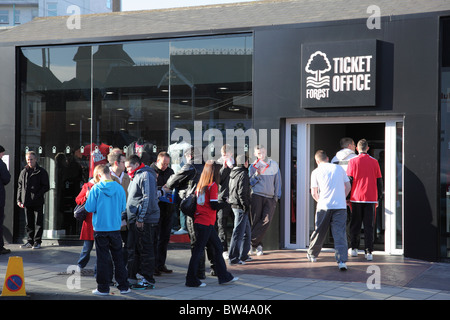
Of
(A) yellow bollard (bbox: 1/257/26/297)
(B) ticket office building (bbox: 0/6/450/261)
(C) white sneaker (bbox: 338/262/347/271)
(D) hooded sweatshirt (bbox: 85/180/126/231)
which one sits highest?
(B) ticket office building (bbox: 0/6/450/261)

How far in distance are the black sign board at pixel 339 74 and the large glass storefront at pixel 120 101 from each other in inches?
46.3

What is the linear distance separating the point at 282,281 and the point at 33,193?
5505mm

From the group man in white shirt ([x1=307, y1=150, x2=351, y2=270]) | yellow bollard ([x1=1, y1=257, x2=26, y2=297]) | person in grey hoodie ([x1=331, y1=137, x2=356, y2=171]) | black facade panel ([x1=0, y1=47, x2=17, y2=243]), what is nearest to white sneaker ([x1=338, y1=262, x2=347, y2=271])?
man in white shirt ([x1=307, y1=150, x2=351, y2=270])

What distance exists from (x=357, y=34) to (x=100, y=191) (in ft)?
17.6

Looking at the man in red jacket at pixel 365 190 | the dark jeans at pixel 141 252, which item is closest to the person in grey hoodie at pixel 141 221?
the dark jeans at pixel 141 252

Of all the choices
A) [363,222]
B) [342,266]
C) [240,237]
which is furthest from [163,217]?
[363,222]

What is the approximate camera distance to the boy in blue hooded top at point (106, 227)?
7.03 metres

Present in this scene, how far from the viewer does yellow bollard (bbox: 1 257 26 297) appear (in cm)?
675

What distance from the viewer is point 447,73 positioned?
31.2ft

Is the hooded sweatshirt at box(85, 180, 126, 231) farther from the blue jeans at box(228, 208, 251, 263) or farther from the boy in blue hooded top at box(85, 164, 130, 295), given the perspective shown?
the blue jeans at box(228, 208, 251, 263)

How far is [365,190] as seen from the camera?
947 centimetres

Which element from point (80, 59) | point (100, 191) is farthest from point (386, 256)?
point (80, 59)

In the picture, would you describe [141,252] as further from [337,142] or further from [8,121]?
[8,121]

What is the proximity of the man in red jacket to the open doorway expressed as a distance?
501 mm
